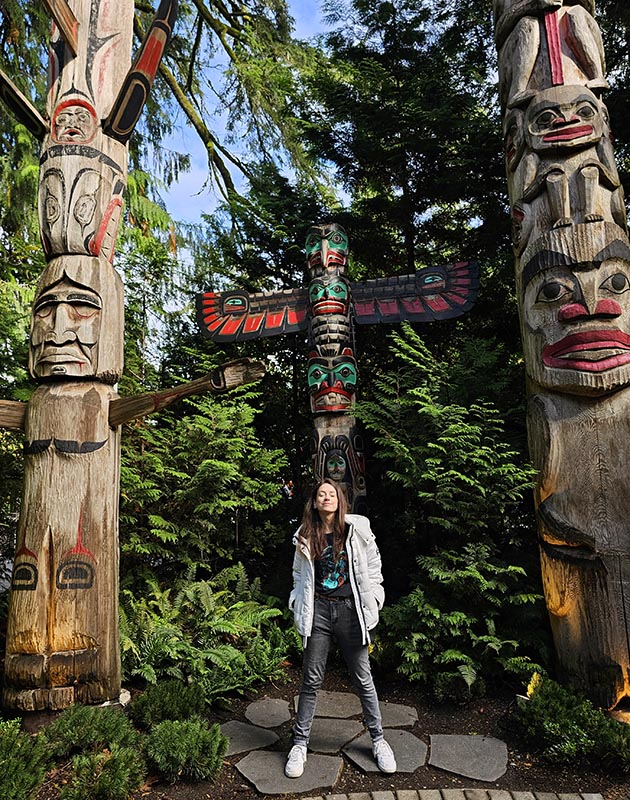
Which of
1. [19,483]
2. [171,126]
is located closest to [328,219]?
[171,126]

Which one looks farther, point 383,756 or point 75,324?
point 75,324


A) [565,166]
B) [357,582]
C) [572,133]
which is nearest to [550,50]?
[572,133]

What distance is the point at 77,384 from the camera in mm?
3941

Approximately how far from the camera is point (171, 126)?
10094mm

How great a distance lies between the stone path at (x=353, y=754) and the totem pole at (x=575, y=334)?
0.84 metres

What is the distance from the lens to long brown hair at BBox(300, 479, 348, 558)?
326 cm

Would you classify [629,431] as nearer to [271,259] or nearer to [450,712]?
[450,712]

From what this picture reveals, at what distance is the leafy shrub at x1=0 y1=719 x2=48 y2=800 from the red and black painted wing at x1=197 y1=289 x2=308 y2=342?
4.18 meters

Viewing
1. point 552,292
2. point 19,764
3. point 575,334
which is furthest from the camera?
point 552,292

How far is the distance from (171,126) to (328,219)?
3777 mm

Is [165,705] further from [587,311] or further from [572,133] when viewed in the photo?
[572,133]

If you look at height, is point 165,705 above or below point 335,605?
below

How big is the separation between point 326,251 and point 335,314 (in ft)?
2.61

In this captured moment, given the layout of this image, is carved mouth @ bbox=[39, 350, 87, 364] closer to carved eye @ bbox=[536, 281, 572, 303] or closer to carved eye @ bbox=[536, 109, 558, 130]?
carved eye @ bbox=[536, 281, 572, 303]
